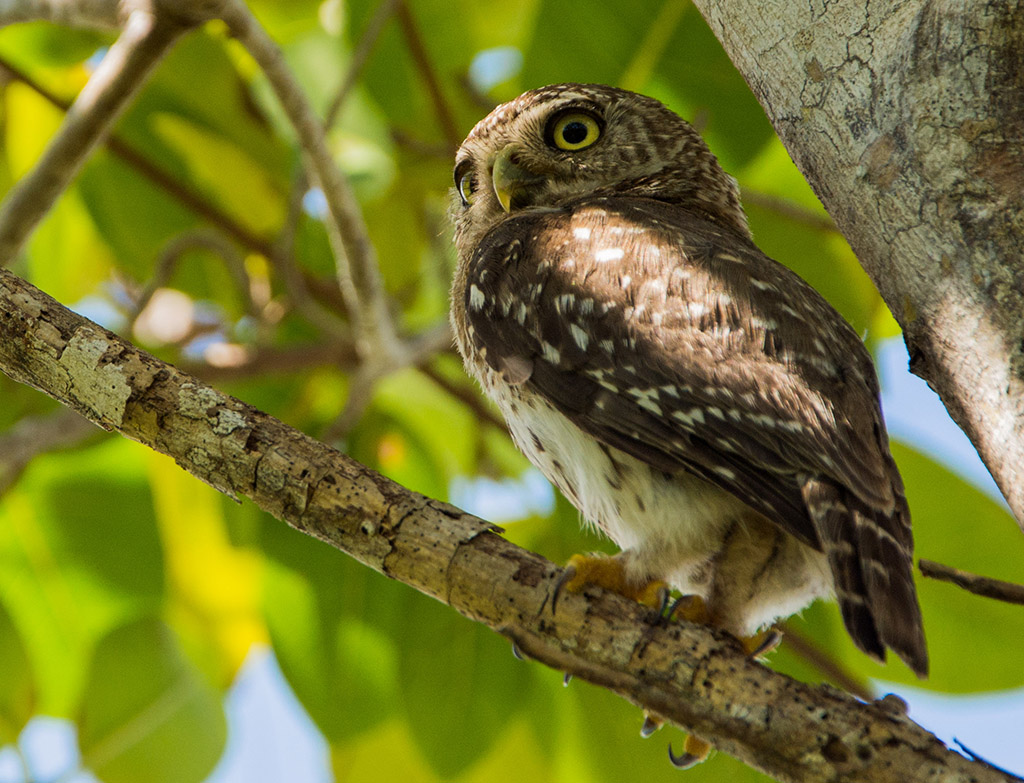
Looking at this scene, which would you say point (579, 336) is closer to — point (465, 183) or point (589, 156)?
point (589, 156)

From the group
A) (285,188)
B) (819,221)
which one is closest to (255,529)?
(285,188)

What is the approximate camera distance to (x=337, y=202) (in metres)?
3.66

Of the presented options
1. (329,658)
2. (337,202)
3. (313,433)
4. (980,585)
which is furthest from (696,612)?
(313,433)

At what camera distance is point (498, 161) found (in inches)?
139

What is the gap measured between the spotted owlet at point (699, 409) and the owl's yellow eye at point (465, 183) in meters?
0.73

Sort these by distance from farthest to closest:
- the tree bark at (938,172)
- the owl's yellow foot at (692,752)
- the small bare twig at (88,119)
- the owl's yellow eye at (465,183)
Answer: the owl's yellow eye at (465,183)
the small bare twig at (88,119)
the owl's yellow foot at (692,752)
the tree bark at (938,172)

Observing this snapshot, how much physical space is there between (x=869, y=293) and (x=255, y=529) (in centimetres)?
261

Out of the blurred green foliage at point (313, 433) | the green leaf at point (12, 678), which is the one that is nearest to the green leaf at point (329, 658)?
the blurred green foliage at point (313, 433)

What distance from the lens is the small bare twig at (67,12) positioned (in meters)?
3.31

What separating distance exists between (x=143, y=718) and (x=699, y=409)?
2.80 m

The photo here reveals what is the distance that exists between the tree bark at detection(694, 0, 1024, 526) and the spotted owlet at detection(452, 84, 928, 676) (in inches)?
14.8

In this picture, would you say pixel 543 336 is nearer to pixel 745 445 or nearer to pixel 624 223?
pixel 624 223

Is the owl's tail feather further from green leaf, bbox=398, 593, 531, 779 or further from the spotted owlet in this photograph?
green leaf, bbox=398, 593, 531, 779

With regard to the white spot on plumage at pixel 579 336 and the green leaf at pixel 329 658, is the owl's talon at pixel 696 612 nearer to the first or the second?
the white spot on plumage at pixel 579 336
